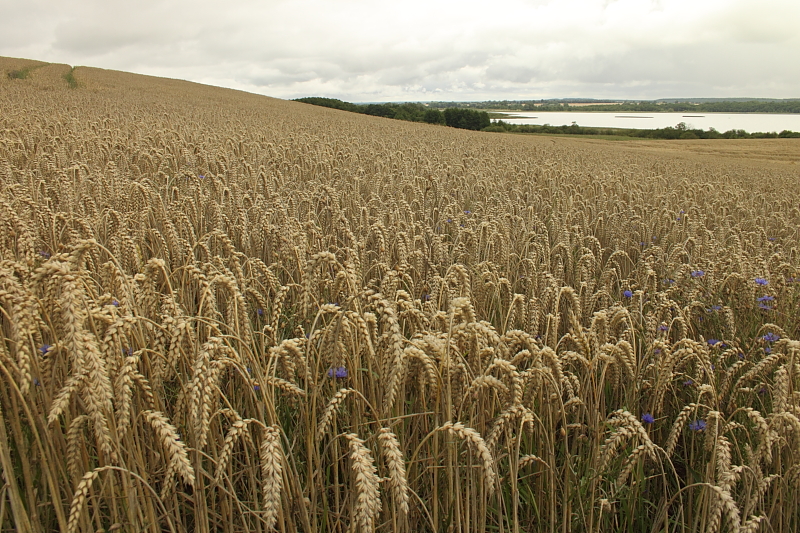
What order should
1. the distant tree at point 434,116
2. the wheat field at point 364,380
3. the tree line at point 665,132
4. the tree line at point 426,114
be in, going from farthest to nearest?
the distant tree at point 434,116, the tree line at point 426,114, the tree line at point 665,132, the wheat field at point 364,380

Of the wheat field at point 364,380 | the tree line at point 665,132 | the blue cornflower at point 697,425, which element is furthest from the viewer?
the tree line at point 665,132

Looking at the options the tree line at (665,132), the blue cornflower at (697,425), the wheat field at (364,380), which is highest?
the tree line at (665,132)

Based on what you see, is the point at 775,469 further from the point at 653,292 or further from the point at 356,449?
the point at 356,449

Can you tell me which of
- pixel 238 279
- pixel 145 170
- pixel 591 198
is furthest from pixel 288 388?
pixel 591 198

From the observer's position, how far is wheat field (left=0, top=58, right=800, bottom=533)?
56.0 inches

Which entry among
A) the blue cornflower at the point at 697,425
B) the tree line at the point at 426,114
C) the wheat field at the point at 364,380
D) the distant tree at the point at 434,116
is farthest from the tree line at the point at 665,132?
the blue cornflower at the point at 697,425

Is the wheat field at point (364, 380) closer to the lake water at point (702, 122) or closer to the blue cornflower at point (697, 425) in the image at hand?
the blue cornflower at point (697, 425)

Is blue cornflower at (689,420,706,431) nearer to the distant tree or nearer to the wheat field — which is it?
the wheat field

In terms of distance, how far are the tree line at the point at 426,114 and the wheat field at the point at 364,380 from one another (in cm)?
5587

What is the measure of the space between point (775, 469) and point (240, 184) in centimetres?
541

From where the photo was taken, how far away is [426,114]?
61.2m

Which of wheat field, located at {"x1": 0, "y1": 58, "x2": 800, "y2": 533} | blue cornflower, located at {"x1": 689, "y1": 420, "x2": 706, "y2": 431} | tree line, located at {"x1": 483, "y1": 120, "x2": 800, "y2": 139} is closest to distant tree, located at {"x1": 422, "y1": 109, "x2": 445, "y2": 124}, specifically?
A: tree line, located at {"x1": 483, "y1": 120, "x2": 800, "y2": 139}

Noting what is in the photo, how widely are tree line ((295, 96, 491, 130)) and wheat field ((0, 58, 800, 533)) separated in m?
55.9

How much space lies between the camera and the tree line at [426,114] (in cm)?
5850
